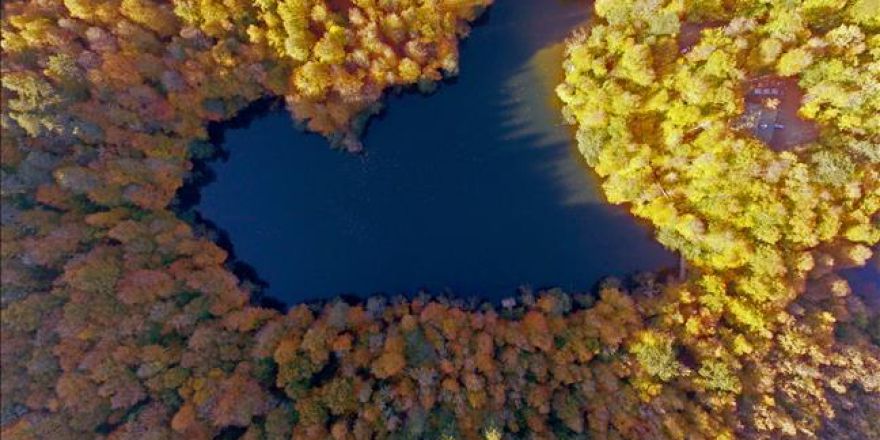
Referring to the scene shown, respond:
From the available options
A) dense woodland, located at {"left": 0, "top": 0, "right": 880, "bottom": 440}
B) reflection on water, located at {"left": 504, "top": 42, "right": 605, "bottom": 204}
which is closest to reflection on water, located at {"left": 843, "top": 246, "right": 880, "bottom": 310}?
dense woodland, located at {"left": 0, "top": 0, "right": 880, "bottom": 440}

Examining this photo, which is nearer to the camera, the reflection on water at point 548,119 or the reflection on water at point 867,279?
the reflection on water at point 867,279

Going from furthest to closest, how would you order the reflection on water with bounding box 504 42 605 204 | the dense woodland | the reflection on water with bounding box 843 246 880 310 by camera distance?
the reflection on water with bounding box 504 42 605 204 → the reflection on water with bounding box 843 246 880 310 → the dense woodland

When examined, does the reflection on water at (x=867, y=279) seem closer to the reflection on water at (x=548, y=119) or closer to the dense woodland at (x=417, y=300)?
the dense woodland at (x=417, y=300)

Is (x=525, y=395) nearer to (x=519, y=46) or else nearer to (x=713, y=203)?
(x=713, y=203)

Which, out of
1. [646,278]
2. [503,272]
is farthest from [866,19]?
[503,272]

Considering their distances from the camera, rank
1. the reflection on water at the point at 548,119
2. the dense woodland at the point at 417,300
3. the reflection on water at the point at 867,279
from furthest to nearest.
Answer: the reflection on water at the point at 548,119, the reflection on water at the point at 867,279, the dense woodland at the point at 417,300

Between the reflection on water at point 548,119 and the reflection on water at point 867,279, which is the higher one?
the reflection on water at point 548,119

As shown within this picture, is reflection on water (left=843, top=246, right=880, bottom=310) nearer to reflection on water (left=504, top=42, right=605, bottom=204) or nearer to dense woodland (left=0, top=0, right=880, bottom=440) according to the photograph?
dense woodland (left=0, top=0, right=880, bottom=440)

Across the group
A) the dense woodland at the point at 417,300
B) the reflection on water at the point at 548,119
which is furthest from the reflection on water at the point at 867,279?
the reflection on water at the point at 548,119
